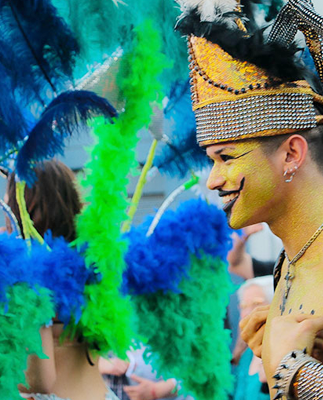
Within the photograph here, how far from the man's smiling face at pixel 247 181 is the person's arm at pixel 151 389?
7.47ft

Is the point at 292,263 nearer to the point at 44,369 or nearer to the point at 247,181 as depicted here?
the point at 247,181

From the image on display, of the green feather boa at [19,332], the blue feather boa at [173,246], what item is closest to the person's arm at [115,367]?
the blue feather boa at [173,246]

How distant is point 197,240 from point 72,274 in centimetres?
61

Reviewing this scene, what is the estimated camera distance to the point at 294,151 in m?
1.46

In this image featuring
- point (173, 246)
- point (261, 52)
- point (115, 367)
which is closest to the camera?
point (261, 52)

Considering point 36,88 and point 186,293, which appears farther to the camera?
point 186,293

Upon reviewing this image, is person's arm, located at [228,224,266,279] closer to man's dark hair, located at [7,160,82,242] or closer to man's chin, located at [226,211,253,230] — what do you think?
man's dark hair, located at [7,160,82,242]

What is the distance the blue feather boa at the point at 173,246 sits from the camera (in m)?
2.84

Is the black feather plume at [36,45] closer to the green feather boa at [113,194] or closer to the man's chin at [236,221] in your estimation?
the green feather boa at [113,194]

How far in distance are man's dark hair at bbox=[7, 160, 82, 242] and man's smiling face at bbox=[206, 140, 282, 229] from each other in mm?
1544

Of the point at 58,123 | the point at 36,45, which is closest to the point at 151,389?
Result: the point at 58,123

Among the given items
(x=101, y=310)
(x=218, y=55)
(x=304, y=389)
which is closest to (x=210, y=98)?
(x=218, y=55)

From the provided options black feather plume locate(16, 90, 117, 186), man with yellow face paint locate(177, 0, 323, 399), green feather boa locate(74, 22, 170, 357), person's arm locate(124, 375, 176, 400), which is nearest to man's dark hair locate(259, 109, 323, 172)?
man with yellow face paint locate(177, 0, 323, 399)

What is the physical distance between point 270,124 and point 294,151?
8cm
